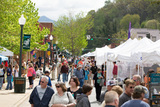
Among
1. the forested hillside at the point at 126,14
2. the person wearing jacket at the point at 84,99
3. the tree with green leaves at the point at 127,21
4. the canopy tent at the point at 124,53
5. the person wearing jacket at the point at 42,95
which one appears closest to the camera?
the person wearing jacket at the point at 84,99

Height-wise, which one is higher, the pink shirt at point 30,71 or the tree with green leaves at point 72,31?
the tree with green leaves at point 72,31

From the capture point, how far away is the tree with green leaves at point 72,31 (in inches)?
3278

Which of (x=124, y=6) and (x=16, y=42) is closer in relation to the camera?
(x=16, y=42)

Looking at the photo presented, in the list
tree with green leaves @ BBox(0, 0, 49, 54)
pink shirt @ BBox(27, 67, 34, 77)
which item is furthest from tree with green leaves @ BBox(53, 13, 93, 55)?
pink shirt @ BBox(27, 67, 34, 77)

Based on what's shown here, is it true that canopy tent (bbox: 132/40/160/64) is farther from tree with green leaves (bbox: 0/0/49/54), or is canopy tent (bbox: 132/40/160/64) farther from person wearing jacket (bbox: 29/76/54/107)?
Answer: tree with green leaves (bbox: 0/0/49/54)

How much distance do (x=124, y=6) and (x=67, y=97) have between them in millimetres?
157505

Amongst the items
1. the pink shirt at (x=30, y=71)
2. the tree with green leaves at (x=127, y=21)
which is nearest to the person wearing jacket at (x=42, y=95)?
the pink shirt at (x=30, y=71)

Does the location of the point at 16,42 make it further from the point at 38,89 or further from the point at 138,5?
the point at 138,5

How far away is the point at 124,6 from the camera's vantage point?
162625 mm

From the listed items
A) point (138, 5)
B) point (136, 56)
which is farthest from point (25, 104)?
point (138, 5)

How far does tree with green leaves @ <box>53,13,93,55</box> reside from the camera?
83250 millimetres

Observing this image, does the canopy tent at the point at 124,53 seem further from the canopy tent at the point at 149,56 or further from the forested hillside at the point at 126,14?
the forested hillside at the point at 126,14

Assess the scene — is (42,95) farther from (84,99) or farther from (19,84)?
(19,84)

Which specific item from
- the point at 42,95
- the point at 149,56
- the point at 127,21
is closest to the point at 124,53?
the point at 149,56
